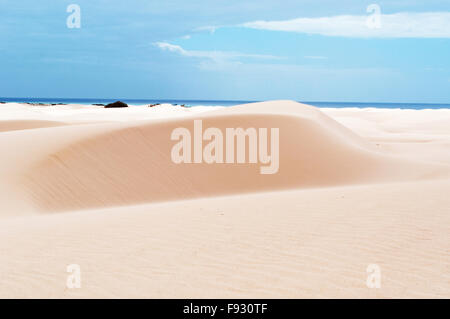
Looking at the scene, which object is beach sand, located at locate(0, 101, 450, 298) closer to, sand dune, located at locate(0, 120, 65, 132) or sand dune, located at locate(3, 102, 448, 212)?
sand dune, located at locate(3, 102, 448, 212)

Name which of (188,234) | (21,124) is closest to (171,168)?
(188,234)

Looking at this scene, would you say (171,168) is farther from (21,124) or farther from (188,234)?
(21,124)

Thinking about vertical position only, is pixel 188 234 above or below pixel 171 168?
below

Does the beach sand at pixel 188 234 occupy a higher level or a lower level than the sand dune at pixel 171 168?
lower

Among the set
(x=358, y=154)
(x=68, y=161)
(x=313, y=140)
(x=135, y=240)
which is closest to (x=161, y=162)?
(x=68, y=161)

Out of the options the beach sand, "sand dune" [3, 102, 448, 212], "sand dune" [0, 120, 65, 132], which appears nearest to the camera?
the beach sand

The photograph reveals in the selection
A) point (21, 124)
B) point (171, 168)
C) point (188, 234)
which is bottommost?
point (188, 234)

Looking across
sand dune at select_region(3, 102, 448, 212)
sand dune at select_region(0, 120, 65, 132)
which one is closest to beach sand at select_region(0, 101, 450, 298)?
sand dune at select_region(3, 102, 448, 212)

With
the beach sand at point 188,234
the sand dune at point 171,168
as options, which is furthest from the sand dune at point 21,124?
the beach sand at point 188,234

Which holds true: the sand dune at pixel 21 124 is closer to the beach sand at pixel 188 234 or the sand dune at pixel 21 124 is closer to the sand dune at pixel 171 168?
the sand dune at pixel 171 168

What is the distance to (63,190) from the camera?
36.8ft
